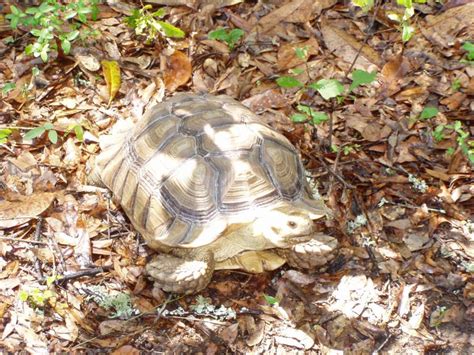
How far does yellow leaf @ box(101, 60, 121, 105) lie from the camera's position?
5.05m

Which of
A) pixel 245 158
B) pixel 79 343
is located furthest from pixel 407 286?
pixel 79 343

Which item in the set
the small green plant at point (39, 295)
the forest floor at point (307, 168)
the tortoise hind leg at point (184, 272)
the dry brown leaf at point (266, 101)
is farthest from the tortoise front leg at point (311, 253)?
the small green plant at point (39, 295)

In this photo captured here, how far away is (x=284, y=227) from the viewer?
3.69 meters

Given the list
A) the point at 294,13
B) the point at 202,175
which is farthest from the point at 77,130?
the point at 294,13

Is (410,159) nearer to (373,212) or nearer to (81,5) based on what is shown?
(373,212)

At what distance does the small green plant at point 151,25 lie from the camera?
5172mm

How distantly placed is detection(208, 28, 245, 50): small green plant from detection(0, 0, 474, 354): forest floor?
3 cm

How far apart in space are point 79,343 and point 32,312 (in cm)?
40

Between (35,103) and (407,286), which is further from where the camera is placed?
(35,103)

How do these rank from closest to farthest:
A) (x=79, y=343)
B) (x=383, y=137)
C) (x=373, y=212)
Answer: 1. (x=79, y=343)
2. (x=373, y=212)
3. (x=383, y=137)

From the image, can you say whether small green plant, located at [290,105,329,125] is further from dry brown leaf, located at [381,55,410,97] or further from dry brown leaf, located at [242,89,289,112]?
dry brown leaf, located at [381,55,410,97]

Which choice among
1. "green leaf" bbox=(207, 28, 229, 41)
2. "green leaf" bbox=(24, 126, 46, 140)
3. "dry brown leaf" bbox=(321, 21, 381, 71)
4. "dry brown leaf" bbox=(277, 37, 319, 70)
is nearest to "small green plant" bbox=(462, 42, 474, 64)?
"dry brown leaf" bbox=(321, 21, 381, 71)

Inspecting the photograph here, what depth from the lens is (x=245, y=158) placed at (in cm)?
379

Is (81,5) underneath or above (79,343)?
above
